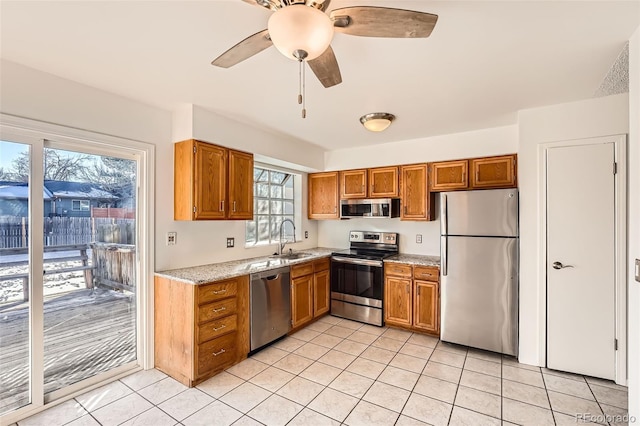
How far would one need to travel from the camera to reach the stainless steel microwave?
4098 millimetres

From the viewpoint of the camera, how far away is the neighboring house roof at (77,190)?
234 cm

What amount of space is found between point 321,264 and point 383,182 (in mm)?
1423

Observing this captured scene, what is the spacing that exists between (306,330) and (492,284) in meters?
2.19

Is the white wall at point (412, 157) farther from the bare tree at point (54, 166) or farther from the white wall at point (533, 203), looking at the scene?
the bare tree at point (54, 166)

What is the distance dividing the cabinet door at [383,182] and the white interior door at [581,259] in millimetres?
1706

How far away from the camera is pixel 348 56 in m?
1.95

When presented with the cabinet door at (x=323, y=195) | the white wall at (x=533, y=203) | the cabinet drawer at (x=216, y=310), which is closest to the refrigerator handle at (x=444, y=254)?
the white wall at (x=533, y=203)

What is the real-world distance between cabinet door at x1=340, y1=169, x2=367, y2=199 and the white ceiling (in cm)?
147

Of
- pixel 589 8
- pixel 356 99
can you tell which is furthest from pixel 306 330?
pixel 589 8

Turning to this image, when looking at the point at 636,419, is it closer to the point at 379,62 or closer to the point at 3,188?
the point at 379,62

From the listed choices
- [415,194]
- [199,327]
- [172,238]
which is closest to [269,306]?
[199,327]

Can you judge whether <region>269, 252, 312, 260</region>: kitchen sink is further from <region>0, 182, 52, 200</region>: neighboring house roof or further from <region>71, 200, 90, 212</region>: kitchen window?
<region>0, 182, 52, 200</region>: neighboring house roof

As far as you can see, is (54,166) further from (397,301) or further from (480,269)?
(480,269)

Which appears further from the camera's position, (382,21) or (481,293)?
(481,293)
